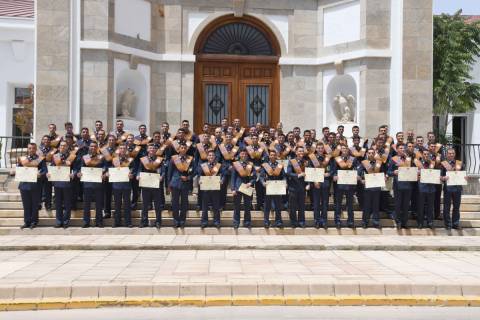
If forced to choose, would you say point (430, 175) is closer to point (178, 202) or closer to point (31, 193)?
point (178, 202)

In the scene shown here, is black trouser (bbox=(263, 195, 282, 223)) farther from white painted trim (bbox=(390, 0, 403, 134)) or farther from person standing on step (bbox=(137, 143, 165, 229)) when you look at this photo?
white painted trim (bbox=(390, 0, 403, 134))

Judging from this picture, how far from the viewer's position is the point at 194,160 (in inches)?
517

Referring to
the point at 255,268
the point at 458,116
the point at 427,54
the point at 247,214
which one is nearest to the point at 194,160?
the point at 247,214

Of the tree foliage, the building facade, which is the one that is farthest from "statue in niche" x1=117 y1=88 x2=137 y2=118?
the tree foliage

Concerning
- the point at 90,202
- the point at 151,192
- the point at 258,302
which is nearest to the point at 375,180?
the point at 151,192

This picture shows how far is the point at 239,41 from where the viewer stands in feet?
61.5

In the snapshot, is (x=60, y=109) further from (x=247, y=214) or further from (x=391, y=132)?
(x=391, y=132)

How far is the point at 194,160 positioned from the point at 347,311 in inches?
271

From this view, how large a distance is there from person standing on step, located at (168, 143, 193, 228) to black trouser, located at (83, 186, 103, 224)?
1.52m

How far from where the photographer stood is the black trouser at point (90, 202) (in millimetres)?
12305

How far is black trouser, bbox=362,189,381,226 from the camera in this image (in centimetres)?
1262

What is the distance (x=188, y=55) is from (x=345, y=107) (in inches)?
205

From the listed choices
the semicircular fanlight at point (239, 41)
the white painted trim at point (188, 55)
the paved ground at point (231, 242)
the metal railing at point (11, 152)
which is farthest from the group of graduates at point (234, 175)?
the semicircular fanlight at point (239, 41)

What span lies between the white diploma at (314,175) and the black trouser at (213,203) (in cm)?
198
